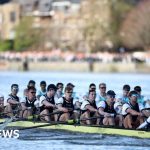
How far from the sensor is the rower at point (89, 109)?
84.3 feet

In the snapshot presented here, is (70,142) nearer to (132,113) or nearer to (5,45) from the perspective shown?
(132,113)

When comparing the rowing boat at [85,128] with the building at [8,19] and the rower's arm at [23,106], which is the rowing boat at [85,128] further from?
the building at [8,19]

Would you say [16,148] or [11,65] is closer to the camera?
[16,148]

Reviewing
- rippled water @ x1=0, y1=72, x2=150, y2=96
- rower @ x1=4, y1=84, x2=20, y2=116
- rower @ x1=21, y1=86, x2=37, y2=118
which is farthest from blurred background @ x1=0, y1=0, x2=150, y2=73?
rower @ x1=21, y1=86, x2=37, y2=118

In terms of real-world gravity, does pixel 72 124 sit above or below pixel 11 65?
below

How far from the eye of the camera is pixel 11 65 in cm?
7631

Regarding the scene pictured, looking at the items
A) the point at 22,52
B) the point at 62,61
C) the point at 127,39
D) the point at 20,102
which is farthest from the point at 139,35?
the point at 20,102

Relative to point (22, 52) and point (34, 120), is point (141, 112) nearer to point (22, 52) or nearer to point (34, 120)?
point (34, 120)

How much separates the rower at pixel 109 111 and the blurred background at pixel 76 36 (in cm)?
4144

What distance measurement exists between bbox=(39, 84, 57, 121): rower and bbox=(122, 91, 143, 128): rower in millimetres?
2354

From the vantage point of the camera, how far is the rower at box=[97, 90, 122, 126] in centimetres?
2523

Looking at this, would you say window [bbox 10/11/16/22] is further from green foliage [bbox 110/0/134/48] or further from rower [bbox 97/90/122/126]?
rower [bbox 97/90/122/126]

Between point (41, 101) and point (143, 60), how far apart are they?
42.6m

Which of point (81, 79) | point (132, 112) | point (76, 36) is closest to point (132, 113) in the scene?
point (132, 112)
